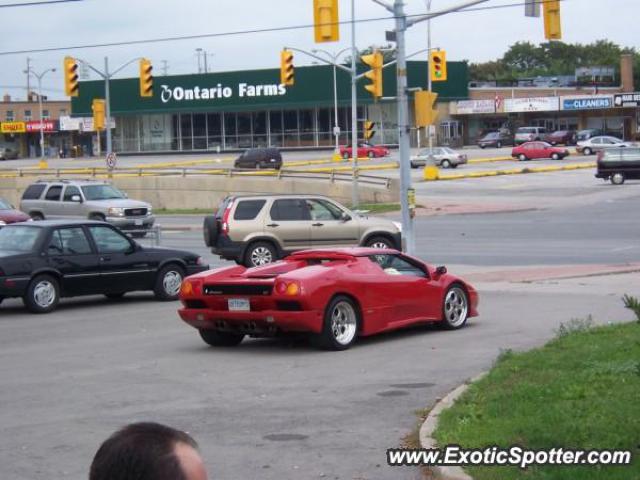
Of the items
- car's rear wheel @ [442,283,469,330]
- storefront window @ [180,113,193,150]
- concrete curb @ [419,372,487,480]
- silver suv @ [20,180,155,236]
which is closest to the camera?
concrete curb @ [419,372,487,480]

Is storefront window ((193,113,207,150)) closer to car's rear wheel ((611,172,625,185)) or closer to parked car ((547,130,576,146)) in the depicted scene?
parked car ((547,130,576,146))

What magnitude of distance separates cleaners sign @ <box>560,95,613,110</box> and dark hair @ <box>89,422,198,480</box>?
10045 centimetres

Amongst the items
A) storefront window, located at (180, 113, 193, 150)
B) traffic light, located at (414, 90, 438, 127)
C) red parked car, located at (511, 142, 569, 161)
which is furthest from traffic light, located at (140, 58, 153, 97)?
storefront window, located at (180, 113, 193, 150)

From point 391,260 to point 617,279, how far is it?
8.65 m

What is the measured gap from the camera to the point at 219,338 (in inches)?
566

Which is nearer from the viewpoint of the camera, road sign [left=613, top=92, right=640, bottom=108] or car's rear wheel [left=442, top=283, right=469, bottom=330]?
car's rear wheel [left=442, top=283, right=469, bottom=330]

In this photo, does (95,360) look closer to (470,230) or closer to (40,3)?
(40,3)

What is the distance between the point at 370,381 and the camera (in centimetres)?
1134

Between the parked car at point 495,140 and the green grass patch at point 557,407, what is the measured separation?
90.2 m

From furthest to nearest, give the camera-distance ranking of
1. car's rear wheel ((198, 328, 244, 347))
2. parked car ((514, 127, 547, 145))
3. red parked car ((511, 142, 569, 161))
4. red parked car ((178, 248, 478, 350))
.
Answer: parked car ((514, 127, 547, 145)) → red parked car ((511, 142, 569, 161)) → car's rear wheel ((198, 328, 244, 347)) → red parked car ((178, 248, 478, 350))

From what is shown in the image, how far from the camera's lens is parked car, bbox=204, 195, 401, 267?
2597 centimetres

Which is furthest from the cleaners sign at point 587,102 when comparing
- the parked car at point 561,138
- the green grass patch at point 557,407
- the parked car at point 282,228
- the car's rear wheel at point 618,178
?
the green grass patch at point 557,407

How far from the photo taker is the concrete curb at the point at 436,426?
7.29 m

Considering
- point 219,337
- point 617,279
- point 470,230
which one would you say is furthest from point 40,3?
point 219,337
